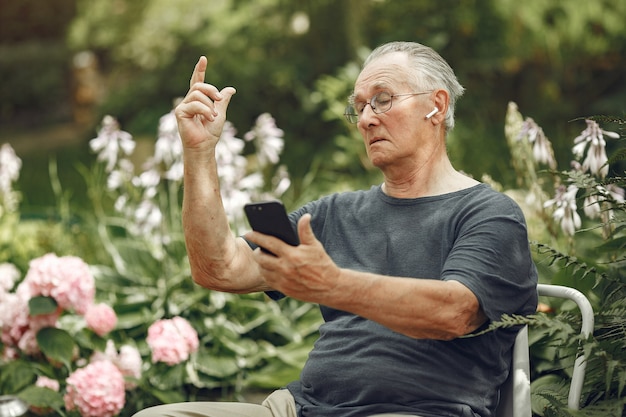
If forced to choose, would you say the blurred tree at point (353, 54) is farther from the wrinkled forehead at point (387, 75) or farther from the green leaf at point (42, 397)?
the wrinkled forehead at point (387, 75)

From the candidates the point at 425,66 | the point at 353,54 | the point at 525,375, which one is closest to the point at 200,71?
the point at 425,66

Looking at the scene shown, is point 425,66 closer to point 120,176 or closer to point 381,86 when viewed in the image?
point 381,86

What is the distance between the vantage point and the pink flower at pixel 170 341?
136 inches

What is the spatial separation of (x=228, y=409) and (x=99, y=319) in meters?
1.42

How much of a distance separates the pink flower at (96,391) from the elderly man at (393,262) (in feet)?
3.64

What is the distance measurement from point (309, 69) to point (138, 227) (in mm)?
4420

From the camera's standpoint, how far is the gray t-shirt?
2.00 meters

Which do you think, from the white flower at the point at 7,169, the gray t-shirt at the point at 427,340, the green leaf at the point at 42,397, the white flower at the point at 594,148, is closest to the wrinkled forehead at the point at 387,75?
the gray t-shirt at the point at 427,340

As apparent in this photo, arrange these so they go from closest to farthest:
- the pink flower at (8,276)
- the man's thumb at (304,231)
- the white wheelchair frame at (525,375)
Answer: the man's thumb at (304,231) < the white wheelchair frame at (525,375) < the pink flower at (8,276)

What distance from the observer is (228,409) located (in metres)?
2.23

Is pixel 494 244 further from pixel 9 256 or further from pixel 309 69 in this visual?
pixel 309 69

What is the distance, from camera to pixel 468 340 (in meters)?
2.08

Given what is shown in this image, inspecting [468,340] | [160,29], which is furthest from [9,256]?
[160,29]

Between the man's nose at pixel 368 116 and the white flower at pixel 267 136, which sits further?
the white flower at pixel 267 136
